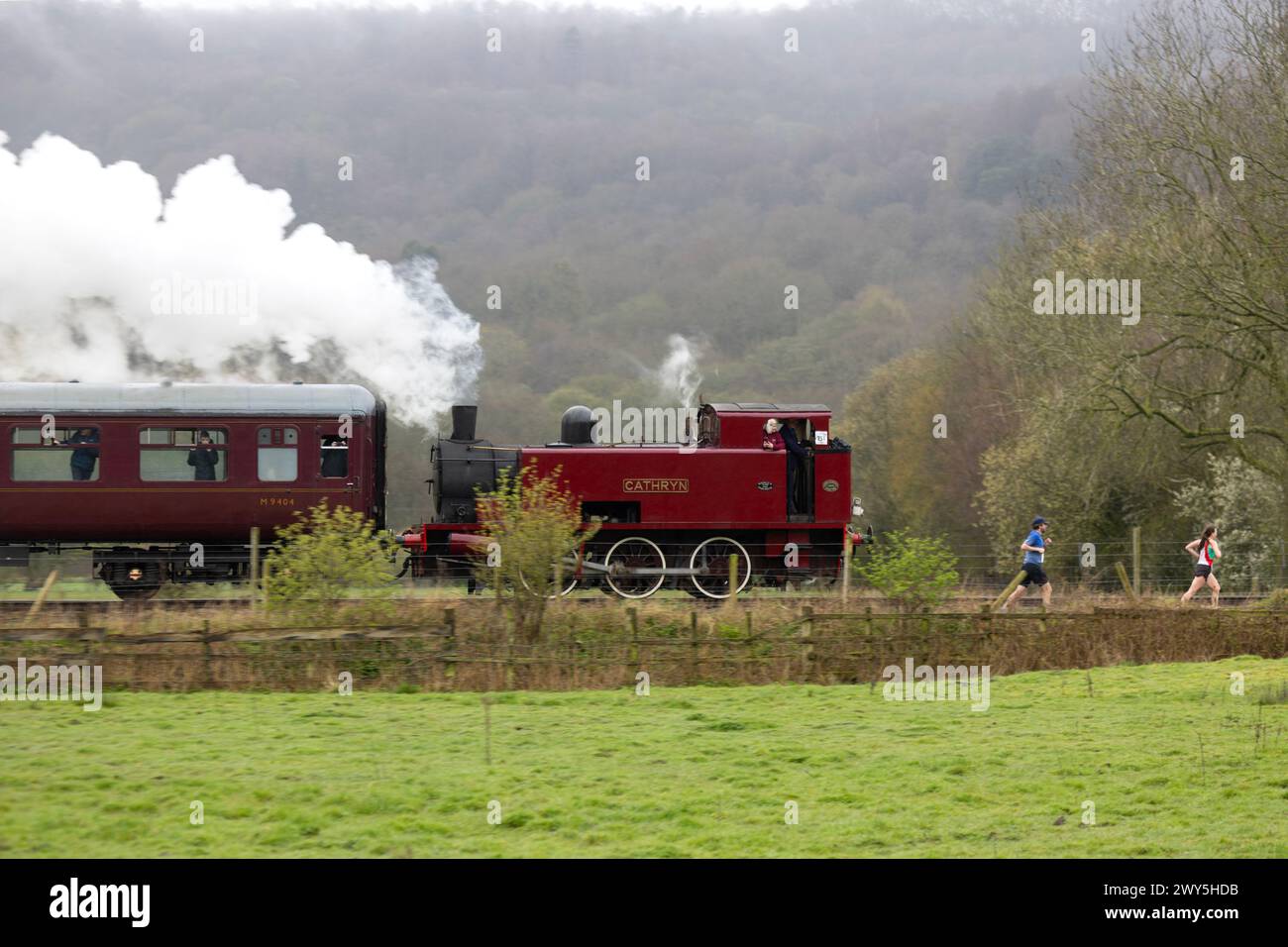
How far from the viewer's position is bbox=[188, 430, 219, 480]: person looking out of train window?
21.4 metres

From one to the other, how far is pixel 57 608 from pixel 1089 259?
20963mm

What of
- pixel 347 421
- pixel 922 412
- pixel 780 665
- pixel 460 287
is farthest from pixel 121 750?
pixel 460 287

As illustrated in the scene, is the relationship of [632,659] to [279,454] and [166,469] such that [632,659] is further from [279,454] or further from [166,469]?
[166,469]

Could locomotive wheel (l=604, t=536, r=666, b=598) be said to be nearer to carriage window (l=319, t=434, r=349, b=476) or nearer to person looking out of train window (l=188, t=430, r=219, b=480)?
carriage window (l=319, t=434, r=349, b=476)

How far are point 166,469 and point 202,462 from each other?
0.54 metres

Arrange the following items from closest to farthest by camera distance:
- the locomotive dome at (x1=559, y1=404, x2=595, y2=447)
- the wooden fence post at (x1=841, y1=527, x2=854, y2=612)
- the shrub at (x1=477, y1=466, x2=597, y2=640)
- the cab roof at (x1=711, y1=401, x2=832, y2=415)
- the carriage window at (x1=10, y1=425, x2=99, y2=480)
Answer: the shrub at (x1=477, y1=466, x2=597, y2=640) → the wooden fence post at (x1=841, y1=527, x2=854, y2=612) → the carriage window at (x1=10, y1=425, x2=99, y2=480) → the cab roof at (x1=711, y1=401, x2=832, y2=415) → the locomotive dome at (x1=559, y1=404, x2=595, y2=447)

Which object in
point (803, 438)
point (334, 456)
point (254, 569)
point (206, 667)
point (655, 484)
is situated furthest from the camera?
point (803, 438)

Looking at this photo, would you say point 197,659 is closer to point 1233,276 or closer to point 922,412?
point 1233,276

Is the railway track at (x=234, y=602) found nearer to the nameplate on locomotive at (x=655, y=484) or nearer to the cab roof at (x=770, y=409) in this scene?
the nameplate on locomotive at (x=655, y=484)

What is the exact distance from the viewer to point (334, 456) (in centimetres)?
2183

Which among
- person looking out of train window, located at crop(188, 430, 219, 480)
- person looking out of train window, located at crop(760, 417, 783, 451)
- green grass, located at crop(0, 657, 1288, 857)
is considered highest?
person looking out of train window, located at crop(760, 417, 783, 451)

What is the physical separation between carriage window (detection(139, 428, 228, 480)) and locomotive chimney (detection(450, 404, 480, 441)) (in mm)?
3669

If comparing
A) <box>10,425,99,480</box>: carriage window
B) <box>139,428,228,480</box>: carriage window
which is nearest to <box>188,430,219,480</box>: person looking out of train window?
<box>139,428,228,480</box>: carriage window

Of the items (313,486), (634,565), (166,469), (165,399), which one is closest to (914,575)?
(634,565)
